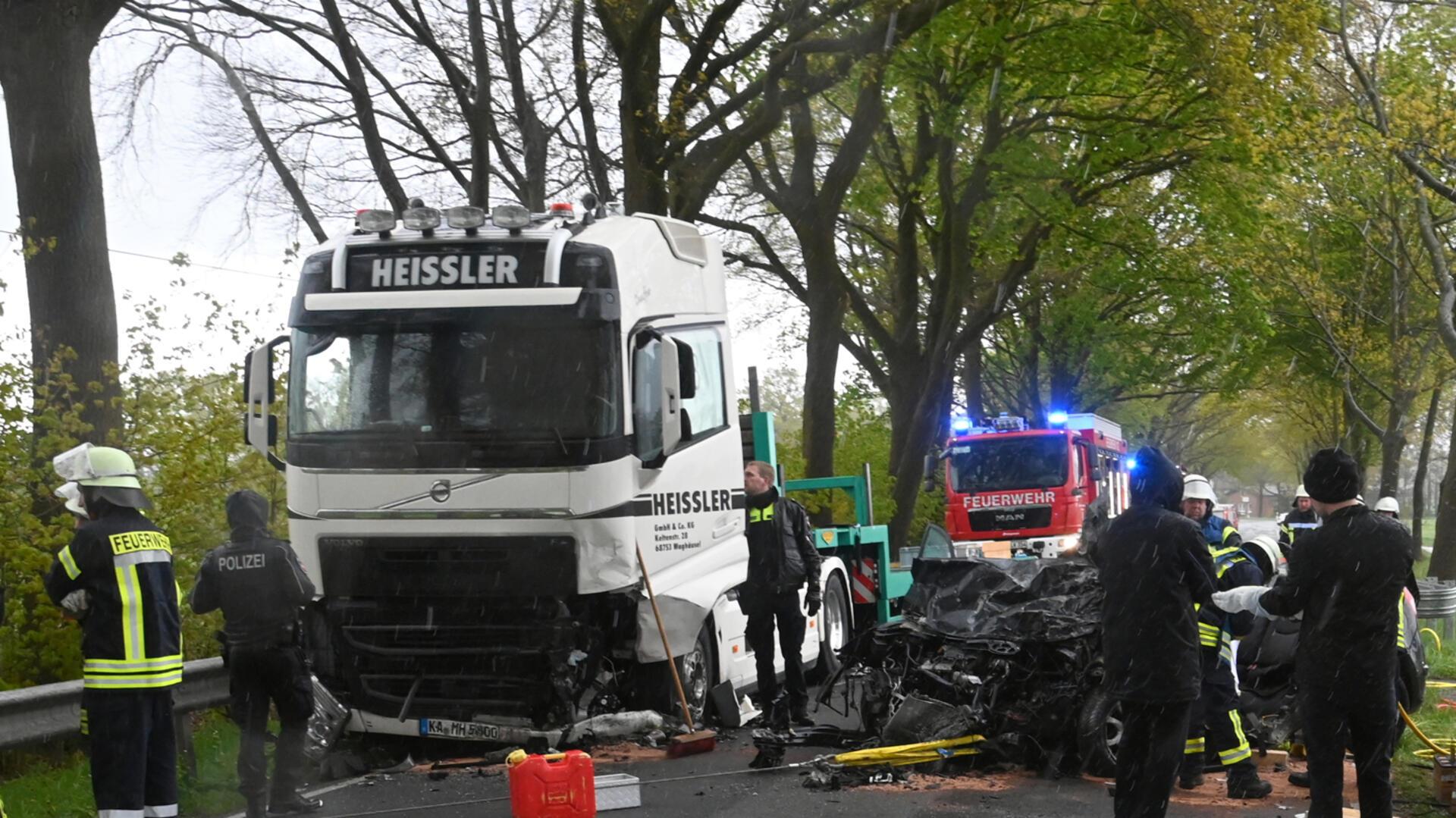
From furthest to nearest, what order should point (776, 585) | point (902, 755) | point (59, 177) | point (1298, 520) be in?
point (1298, 520) → point (59, 177) → point (776, 585) → point (902, 755)

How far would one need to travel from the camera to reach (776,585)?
35.7ft

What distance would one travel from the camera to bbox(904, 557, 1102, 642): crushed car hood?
9234mm

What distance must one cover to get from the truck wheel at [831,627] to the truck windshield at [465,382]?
16.4 feet

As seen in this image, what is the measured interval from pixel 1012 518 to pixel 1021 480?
0.68 meters

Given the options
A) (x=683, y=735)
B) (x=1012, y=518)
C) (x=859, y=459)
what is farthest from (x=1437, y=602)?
(x=859, y=459)

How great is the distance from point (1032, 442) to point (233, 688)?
20.6 meters

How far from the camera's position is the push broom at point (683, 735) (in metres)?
9.41

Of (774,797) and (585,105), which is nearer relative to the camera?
(774,797)

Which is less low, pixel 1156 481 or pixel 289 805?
pixel 1156 481

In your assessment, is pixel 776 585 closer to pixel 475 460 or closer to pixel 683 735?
pixel 683 735

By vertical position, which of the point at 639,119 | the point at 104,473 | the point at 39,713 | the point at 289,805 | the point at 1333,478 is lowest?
the point at 289,805

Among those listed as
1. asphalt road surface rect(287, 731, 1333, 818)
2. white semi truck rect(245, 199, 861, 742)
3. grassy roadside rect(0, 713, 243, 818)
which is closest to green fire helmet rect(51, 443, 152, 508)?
grassy roadside rect(0, 713, 243, 818)

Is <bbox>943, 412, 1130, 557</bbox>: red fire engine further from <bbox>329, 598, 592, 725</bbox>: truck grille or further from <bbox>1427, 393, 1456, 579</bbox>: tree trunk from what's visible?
<bbox>329, 598, 592, 725</bbox>: truck grille

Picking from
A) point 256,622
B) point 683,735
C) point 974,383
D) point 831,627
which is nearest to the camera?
point 256,622
